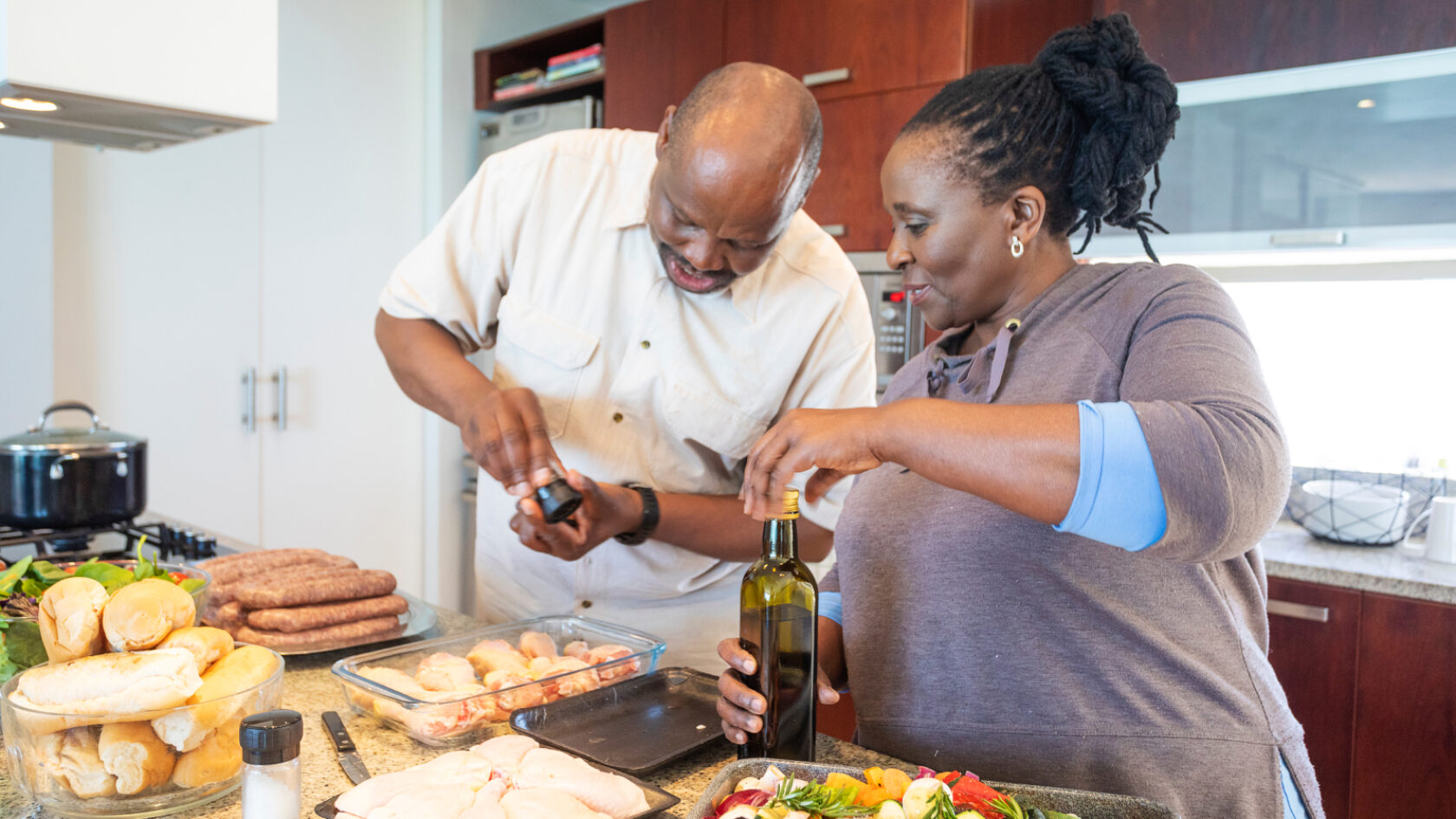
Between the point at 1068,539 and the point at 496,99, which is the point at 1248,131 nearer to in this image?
the point at 1068,539

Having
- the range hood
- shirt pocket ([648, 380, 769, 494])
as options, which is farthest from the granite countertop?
the range hood

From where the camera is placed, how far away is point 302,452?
3727mm

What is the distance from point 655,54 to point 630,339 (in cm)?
204

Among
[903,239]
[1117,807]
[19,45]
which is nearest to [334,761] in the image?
[1117,807]

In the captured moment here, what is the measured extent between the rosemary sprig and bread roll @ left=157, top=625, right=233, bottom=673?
55cm

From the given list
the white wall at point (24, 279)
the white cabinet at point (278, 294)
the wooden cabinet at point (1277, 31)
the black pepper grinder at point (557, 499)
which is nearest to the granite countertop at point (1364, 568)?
the wooden cabinet at point (1277, 31)

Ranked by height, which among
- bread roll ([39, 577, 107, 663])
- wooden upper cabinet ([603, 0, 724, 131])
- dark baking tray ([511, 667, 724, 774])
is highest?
wooden upper cabinet ([603, 0, 724, 131])

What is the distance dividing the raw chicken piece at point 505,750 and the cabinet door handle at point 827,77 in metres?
2.40

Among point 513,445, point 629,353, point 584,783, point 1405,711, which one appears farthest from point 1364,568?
point 584,783

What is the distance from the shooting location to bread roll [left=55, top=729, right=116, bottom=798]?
86cm

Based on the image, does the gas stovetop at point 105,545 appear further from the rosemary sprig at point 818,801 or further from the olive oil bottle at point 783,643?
the rosemary sprig at point 818,801

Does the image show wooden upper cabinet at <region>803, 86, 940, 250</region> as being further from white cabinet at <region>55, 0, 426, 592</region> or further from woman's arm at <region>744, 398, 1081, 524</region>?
woman's arm at <region>744, 398, 1081, 524</region>

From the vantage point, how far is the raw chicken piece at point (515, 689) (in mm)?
1100

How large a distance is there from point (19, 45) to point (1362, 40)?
264cm
